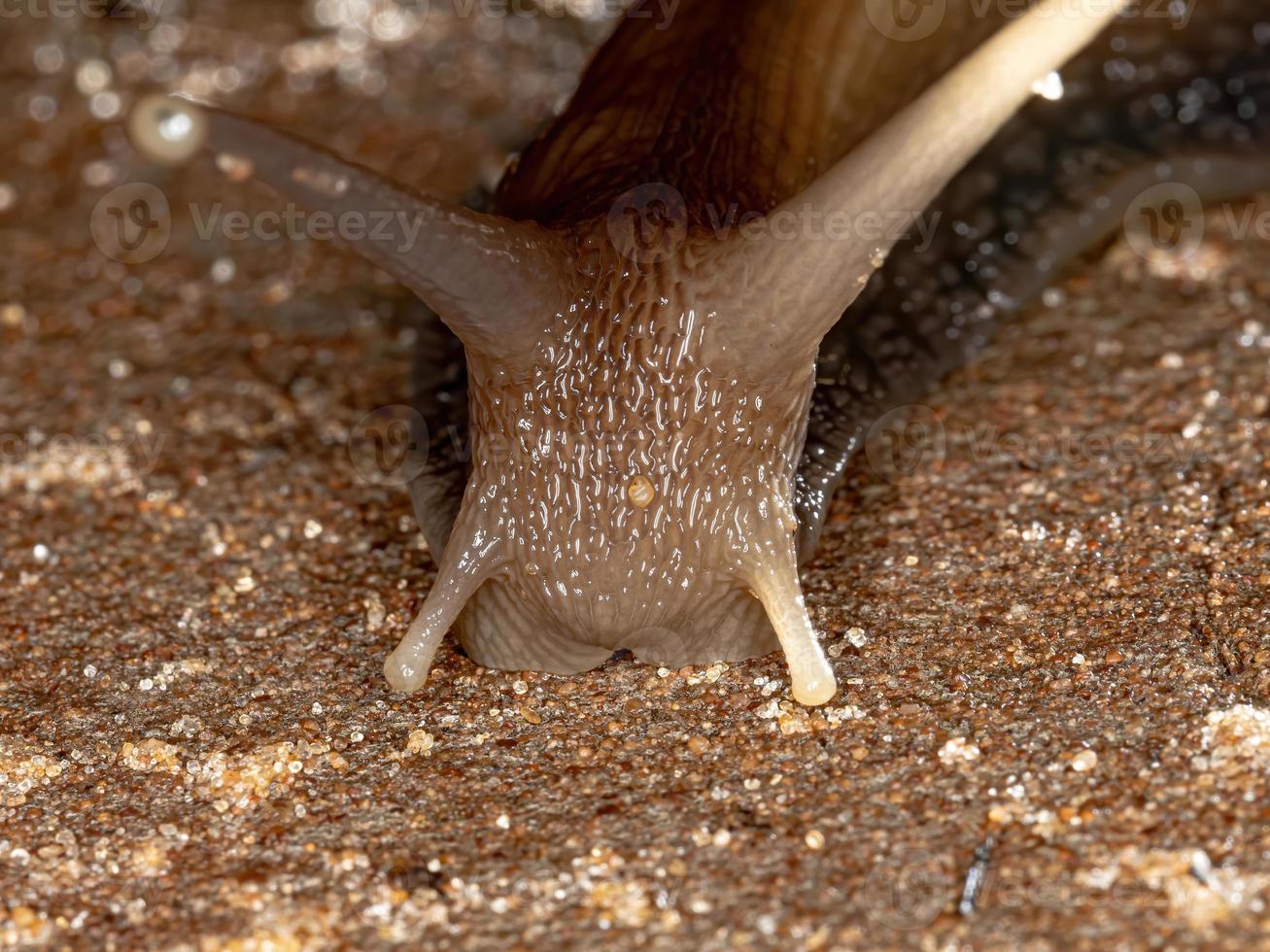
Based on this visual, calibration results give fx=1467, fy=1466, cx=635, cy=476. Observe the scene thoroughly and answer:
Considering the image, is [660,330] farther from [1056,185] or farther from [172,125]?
[1056,185]

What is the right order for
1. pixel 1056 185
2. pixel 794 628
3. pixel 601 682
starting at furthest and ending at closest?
pixel 1056 185
pixel 601 682
pixel 794 628

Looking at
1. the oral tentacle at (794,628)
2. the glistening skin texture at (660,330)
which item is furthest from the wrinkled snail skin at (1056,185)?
the oral tentacle at (794,628)

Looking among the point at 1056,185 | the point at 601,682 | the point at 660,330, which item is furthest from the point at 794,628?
the point at 1056,185

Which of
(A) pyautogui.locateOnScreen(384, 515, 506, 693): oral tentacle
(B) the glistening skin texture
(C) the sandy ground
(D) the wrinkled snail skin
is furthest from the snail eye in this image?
(D) the wrinkled snail skin

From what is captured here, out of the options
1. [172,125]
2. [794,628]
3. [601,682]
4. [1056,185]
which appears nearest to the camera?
[172,125]

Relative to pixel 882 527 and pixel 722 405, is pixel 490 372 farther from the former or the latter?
pixel 882 527

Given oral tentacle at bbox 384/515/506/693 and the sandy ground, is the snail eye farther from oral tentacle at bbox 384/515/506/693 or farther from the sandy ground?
the sandy ground
